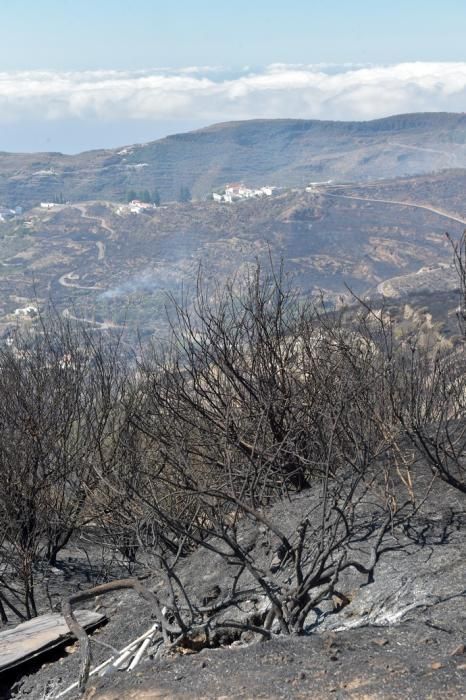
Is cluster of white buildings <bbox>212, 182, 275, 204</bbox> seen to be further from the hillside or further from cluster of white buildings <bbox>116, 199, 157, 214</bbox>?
cluster of white buildings <bbox>116, 199, 157, 214</bbox>

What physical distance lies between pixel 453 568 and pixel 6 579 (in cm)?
643

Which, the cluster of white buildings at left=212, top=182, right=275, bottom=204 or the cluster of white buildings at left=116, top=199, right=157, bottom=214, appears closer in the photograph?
the cluster of white buildings at left=116, top=199, right=157, bottom=214

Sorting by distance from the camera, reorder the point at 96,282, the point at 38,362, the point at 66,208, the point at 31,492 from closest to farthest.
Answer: the point at 31,492, the point at 38,362, the point at 96,282, the point at 66,208

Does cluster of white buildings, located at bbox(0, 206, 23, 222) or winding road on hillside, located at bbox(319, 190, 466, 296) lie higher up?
cluster of white buildings, located at bbox(0, 206, 23, 222)

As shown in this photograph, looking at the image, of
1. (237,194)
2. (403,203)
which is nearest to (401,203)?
(403,203)

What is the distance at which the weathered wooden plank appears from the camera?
6.79m

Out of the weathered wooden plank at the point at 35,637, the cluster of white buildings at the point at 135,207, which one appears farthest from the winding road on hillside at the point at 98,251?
the weathered wooden plank at the point at 35,637

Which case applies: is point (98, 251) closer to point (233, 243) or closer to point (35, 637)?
point (233, 243)

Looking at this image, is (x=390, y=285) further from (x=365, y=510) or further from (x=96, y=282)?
(x=365, y=510)

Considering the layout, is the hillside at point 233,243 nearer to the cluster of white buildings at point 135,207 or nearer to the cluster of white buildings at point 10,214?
the cluster of white buildings at point 135,207

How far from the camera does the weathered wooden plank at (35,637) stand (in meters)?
6.79

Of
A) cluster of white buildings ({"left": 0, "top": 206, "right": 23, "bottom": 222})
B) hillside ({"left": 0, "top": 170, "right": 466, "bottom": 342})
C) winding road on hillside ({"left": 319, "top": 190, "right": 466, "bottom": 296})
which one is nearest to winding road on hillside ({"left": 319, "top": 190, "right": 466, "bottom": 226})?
winding road on hillside ({"left": 319, "top": 190, "right": 466, "bottom": 296})

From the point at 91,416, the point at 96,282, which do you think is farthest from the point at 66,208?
the point at 91,416

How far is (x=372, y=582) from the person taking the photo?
20.2 feet
